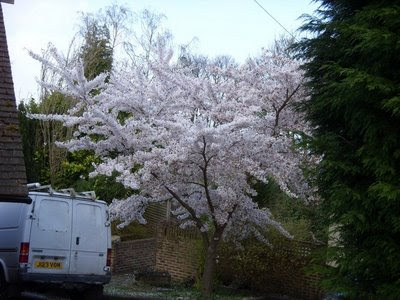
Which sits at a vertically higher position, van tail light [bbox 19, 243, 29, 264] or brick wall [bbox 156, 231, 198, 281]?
brick wall [bbox 156, 231, 198, 281]

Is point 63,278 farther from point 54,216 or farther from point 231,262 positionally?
point 231,262

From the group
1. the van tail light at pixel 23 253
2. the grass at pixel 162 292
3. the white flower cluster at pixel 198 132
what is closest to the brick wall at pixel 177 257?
the grass at pixel 162 292

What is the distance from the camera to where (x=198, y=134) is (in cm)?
1045

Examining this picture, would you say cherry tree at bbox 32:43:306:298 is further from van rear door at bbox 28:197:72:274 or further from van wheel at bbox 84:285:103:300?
van wheel at bbox 84:285:103:300

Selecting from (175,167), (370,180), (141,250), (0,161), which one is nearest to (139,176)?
(175,167)

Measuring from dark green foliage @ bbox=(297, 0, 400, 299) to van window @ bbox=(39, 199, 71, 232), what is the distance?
5822mm

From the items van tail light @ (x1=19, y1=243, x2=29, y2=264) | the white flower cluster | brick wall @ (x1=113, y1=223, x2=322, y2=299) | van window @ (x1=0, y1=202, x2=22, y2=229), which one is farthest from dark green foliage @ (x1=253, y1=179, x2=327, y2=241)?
van tail light @ (x1=19, y1=243, x2=29, y2=264)

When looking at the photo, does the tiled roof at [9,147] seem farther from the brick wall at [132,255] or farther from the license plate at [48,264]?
the brick wall at [132,255]

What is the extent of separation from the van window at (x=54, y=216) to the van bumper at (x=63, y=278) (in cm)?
87

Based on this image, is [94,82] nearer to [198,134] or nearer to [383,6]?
[198,134]

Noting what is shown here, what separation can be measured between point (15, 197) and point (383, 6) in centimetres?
490

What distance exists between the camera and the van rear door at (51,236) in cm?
1090

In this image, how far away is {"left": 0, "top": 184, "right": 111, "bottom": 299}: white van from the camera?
35.6 feet

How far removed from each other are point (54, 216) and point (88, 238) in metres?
0.85
